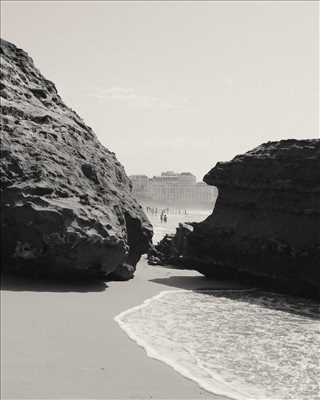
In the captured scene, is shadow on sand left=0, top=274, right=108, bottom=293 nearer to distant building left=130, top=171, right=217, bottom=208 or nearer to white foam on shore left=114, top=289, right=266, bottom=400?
white foam on shore left=114, top=289, right=266, bottom=400

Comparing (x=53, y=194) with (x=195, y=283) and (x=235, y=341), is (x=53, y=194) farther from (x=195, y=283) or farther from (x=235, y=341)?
(x=235, y=341)

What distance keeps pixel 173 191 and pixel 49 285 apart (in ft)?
432

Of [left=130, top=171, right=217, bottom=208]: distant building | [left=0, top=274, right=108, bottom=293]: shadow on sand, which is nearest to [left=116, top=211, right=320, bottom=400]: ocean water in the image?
[left=0, top=274, right=108, bottom=293]: shadow on sand

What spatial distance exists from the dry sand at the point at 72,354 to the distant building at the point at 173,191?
11897cm

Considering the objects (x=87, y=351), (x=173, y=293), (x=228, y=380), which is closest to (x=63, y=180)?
(x=173, y=293)

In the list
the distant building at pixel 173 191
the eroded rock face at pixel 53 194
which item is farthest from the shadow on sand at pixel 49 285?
the distant building at pixel 173 191

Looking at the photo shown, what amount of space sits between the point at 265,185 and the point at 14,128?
5.69 meters

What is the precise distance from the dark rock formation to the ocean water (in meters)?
1.26

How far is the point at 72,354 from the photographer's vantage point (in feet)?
16.8

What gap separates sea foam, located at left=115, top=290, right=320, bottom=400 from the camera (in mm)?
4789

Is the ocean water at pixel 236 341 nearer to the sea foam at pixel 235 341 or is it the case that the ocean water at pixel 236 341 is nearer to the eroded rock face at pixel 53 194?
the sea foam at pixel 235 341

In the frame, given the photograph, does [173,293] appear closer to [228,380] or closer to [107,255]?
[107,255]

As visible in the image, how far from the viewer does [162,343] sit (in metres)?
6.02

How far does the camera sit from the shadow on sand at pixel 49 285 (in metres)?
8.32
